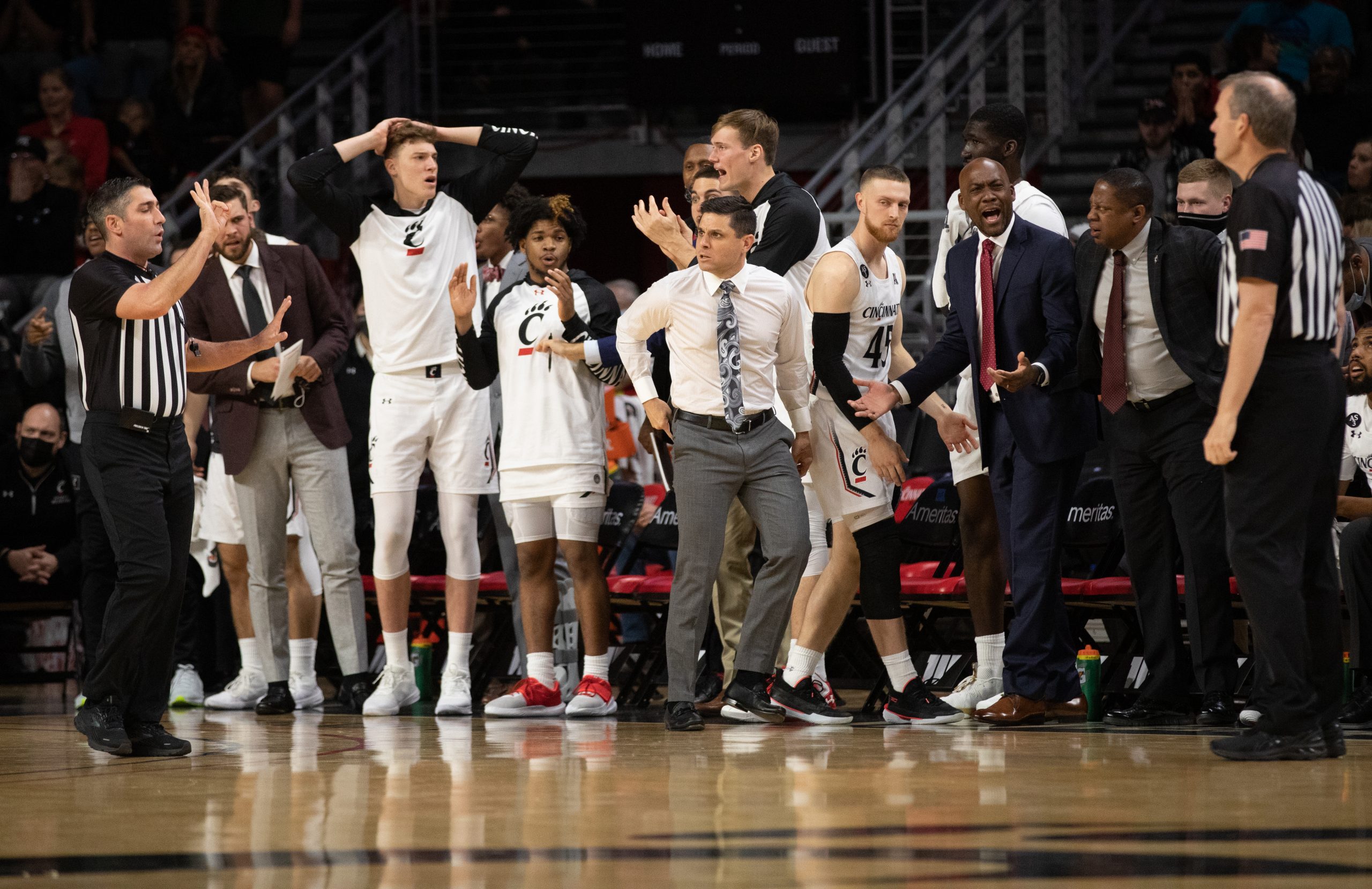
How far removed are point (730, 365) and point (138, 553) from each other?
6.94 ft

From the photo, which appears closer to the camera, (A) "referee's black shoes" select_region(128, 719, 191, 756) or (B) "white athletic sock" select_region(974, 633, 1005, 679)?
(A) "referee's black shoes" select_region(128, 719, 191, 756)

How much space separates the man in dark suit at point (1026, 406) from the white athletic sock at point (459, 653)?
214 centimetres

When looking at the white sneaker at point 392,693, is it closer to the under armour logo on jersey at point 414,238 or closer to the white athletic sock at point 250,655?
the white athletic sock at point 250,655

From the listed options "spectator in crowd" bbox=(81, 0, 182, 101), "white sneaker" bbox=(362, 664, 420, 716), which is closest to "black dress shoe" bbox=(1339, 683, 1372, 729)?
"white sneaker" bbox=(362, 664, 420, 716)

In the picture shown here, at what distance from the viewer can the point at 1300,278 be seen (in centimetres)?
494

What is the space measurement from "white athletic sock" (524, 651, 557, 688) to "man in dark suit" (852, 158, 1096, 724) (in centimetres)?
180

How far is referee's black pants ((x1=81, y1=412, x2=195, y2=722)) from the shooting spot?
5801 millimetres

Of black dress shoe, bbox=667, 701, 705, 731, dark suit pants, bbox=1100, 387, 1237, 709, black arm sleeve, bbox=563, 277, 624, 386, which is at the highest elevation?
black arm sleeve, bbox=563, 277, 624, 386

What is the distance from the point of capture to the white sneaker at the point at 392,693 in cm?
728

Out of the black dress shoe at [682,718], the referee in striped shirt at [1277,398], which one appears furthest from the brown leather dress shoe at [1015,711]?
the referee in striped shirt at [1277,398]

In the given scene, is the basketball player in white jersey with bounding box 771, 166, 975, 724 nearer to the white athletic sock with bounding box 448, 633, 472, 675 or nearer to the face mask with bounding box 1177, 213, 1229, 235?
the face mask with bounding box 1177, 213, 1229, 235

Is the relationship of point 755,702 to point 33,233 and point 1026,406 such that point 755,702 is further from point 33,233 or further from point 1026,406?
point 33,233

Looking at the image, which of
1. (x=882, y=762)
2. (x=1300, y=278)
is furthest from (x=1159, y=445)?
(x=882, y=762)

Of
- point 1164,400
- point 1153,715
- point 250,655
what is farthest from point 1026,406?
point 250,655
